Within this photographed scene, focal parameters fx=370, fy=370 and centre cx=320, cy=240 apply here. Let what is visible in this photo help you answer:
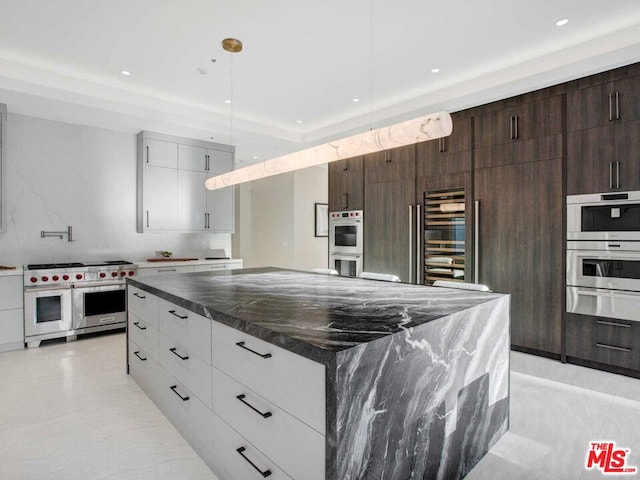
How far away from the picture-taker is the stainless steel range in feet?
12.6

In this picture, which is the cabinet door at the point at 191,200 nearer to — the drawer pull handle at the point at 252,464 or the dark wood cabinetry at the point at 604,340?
the drawer pull handle at the point at 252,464

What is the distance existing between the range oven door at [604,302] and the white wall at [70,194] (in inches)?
193

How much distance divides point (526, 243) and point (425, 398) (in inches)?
107

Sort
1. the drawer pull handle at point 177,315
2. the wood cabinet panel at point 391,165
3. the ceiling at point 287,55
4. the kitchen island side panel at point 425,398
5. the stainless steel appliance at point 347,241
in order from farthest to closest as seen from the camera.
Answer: the stainless steel appliance at point 347,241 → the wood cabinet panel at point 391,165 → the ceiling at point 287,55 → the drawer pull handle at point 177,315 → the kitchen island side panel at point 425,398

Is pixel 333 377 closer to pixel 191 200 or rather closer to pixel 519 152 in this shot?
pixel 519 152

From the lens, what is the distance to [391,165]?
15.4 feet

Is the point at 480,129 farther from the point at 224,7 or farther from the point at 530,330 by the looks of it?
the point at 224,7

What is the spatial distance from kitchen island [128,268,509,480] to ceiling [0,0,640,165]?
207cm

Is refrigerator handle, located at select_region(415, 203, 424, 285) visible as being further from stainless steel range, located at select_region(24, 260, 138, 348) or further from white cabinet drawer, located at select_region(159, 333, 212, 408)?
stainless steel range, located at select_region(24, 260, 138, 348)

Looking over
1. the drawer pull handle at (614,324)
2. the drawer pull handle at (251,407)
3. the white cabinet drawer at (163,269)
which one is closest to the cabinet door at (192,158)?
the white cabinet drawer at (163,269)

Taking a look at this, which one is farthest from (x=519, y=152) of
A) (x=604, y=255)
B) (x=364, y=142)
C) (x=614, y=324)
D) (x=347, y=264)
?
(x=347, y=264)

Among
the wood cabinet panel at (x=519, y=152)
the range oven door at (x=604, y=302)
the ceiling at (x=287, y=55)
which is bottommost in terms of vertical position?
the range oven door at (x=604, y=302)

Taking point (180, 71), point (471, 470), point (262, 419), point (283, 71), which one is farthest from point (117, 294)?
point (471, 470)

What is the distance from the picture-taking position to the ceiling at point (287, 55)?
2748 mm
